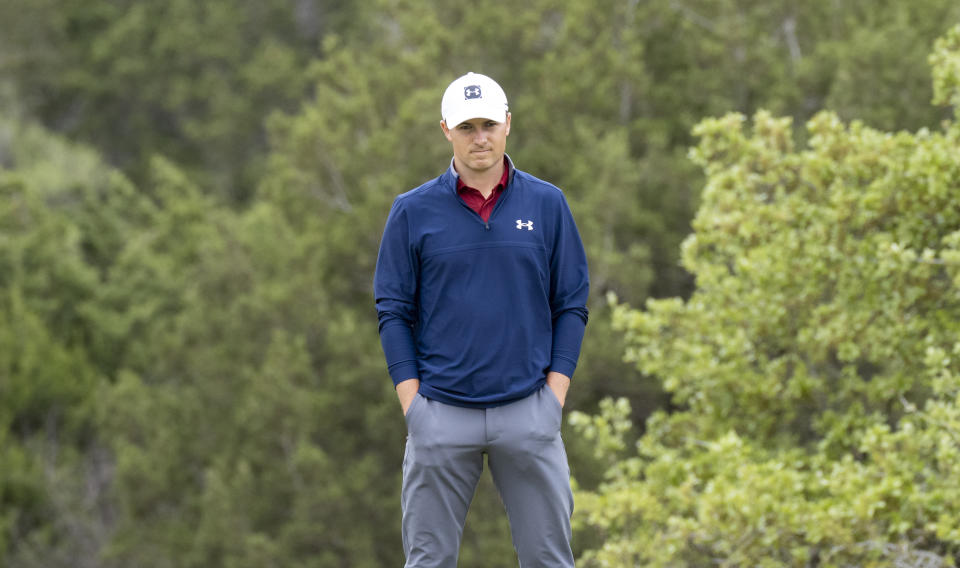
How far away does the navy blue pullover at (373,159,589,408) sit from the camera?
332 cm

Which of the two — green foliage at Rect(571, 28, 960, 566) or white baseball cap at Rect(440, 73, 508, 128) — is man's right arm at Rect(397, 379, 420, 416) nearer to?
white baseball cap at Rect(440, 73, 508, 128)

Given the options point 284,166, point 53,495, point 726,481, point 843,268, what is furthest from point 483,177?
point 53,495

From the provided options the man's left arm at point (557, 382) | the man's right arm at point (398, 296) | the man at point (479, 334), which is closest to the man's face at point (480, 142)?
the man at point (479, 334)

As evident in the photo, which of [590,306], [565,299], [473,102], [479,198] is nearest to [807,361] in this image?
[565,299]

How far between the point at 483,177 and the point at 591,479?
420 inches

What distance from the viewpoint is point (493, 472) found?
342cm

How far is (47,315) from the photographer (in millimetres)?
23609

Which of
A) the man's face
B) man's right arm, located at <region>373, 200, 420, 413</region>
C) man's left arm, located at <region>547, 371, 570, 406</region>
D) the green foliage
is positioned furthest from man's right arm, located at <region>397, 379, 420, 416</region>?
the green foliage

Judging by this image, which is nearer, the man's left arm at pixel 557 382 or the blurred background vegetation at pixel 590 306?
the man's left arm at pixel 557 382

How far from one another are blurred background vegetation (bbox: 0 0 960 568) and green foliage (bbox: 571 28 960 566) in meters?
0.03

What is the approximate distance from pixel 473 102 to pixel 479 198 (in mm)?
265

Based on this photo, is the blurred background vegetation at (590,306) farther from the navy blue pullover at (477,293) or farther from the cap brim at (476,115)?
the cap brim at (476,115)

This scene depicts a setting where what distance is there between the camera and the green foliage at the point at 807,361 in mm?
5914

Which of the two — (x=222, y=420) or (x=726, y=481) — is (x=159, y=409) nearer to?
(x=222, y=420)
